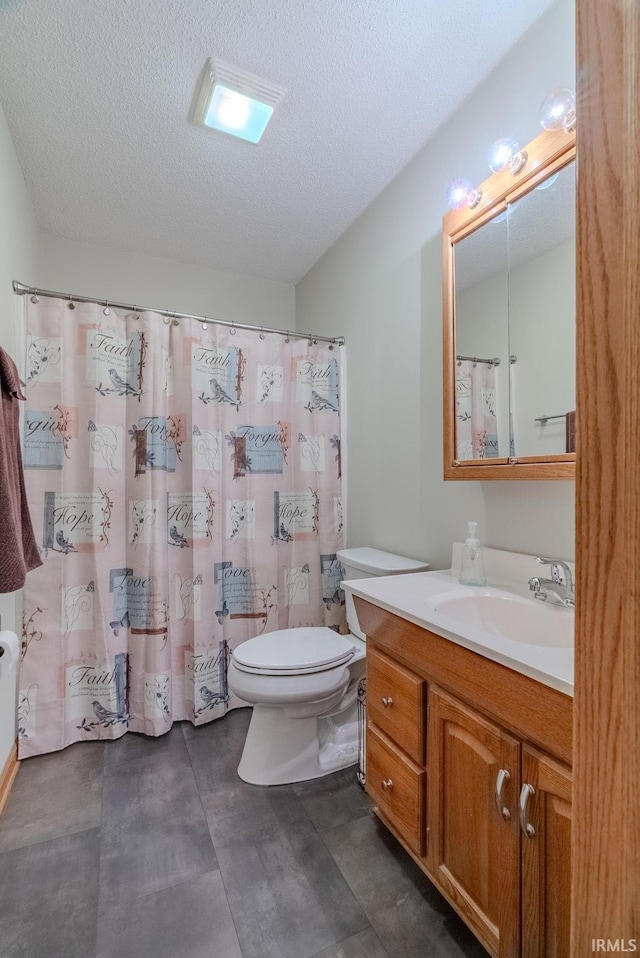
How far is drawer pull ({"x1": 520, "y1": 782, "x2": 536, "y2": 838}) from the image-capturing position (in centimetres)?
81

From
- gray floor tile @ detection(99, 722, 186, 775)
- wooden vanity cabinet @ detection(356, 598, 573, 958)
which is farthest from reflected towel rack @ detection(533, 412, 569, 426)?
gray floor tile @ detection(99, 722, 186, 775)

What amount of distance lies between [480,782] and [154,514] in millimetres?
1582

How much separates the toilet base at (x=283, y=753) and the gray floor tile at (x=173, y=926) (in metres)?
0.43

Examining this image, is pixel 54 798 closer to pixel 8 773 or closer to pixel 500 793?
pixel 8 773

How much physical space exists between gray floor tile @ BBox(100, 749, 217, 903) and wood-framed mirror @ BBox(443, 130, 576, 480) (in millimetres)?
1471

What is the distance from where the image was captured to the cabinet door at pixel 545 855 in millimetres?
759

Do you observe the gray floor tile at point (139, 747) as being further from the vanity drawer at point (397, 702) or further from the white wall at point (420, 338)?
the white wall at point (420, 338)

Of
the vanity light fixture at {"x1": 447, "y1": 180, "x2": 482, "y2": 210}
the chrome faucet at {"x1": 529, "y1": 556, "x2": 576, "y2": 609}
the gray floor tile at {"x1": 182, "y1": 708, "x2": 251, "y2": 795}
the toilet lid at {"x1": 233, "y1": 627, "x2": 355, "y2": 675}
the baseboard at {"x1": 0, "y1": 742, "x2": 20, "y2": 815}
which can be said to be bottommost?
the gray floor tile at {"x1": 182, "y1": 708, "x2": 251, "y2": 795}

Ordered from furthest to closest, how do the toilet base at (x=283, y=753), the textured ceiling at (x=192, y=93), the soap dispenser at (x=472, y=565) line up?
the toilet base at (x=283, y=753) → the soap dispenser at (x=472, y=565) → the textured ceiling at (x=192, y=93)

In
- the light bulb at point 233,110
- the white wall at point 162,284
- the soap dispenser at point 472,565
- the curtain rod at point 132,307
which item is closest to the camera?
the soap dispenser at point 472,565

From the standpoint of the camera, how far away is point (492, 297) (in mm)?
1408

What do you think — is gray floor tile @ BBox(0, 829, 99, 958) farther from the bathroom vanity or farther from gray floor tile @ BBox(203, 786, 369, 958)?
the bathroom vanity

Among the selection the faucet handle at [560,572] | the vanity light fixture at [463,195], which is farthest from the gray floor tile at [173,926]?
the vanity light fixture at [463,195]

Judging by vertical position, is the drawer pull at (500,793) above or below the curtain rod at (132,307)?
below
